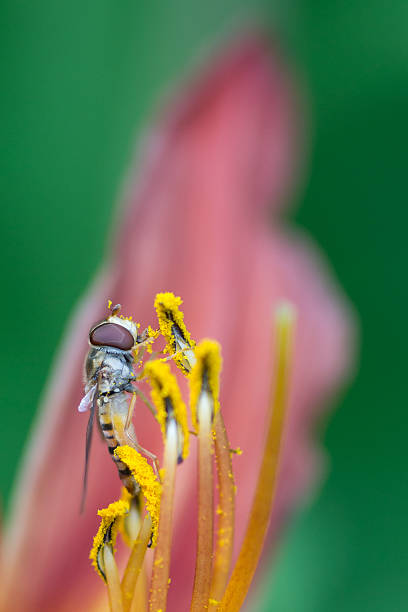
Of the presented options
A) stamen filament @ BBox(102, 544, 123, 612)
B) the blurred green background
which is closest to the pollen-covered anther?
stamen filament @ BBox(102, 544, 123, 612)

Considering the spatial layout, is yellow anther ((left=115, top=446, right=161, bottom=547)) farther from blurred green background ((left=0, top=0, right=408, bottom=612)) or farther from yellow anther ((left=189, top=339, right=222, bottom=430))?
blurred green background ((left=0, top=0, right=408, bottom=612))

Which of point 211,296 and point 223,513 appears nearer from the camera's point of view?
point 223,513

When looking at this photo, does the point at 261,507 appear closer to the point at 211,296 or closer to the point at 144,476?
the point at 144,476

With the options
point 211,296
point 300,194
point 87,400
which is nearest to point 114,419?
point 87,400

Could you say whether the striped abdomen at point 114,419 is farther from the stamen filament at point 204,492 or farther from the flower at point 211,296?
the flower at point 211,296

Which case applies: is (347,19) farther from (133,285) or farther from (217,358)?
(217,358)
